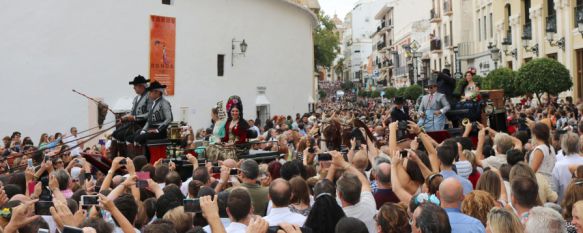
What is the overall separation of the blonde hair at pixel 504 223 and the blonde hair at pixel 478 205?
82 centimetres

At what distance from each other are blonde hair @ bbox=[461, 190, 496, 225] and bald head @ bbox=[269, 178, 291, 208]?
4.79 ft

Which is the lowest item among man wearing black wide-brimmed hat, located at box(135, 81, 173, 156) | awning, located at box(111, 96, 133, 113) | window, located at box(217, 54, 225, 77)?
man wearing black wide-brimmed hat, located at box(135, 81, 173, 156)

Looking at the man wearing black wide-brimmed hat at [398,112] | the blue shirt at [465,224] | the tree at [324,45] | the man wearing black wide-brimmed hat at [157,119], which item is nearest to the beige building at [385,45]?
the tree at [324,45]

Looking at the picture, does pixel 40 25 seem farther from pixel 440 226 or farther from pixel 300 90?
pixel 440 226

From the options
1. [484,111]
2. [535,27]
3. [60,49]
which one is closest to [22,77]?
[60,49]

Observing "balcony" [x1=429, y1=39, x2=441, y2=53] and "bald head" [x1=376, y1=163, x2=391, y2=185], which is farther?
"balcony" [x1=429, y1=39, x2=441, y2=53]

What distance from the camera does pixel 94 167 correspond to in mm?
12336

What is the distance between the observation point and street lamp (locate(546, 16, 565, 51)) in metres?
30.0

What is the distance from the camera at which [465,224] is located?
541 cm

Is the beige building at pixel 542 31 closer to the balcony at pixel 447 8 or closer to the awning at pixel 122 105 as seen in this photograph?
the balcony at pixel 447 8

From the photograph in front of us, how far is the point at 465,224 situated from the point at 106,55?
2053 centimetres

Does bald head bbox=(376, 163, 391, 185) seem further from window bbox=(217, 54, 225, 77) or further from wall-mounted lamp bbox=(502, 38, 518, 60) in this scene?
wall-mounted lamp bbox=(502, 38, 518, 60)

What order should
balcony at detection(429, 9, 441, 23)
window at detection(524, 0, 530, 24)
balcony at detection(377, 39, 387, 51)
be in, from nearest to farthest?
window at detection(524, 0, 530, 24)
balcony at detection(429, 9, 441, 23)
balcony at detection(377, 39, 387, 51)

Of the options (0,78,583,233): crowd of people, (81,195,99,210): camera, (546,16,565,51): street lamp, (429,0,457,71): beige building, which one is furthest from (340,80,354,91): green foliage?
(81,195,99,210): camera
